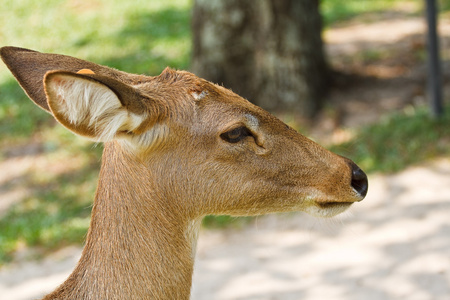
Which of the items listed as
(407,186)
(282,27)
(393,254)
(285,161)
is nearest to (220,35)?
(282,27)

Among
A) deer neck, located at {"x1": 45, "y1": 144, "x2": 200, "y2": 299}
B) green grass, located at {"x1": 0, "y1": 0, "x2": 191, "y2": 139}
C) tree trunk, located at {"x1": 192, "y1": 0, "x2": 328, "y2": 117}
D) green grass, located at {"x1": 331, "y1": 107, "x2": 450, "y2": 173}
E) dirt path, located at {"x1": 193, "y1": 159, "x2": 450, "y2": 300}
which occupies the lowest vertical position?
deer neck, located at {"x1": 45, "y1": 144, "x2": 200, "y2": 299}

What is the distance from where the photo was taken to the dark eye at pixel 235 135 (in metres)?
3.10

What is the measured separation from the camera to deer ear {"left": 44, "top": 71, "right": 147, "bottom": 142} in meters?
2.42

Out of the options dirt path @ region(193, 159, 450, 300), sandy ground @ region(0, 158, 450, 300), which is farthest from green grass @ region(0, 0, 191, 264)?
dirt path @ region(193, 159, 450, 300)

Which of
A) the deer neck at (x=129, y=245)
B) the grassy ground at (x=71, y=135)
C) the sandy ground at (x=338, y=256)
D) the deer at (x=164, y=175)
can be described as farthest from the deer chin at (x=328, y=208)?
the grassy ground at (x=71, y=135)

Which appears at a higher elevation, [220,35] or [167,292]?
[220,35]

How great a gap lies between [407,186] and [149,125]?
4.19 m

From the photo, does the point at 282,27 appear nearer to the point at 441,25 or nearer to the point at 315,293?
the point at 315,293

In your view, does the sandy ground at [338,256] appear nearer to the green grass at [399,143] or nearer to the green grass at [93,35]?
Result: the green grass at [399,143]

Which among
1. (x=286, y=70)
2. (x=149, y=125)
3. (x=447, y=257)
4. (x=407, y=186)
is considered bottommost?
(x=149, y=125)

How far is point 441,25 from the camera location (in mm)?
10836

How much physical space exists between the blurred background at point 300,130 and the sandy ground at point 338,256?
0.05 feet

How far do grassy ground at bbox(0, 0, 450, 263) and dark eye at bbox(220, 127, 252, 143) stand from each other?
3060 mm

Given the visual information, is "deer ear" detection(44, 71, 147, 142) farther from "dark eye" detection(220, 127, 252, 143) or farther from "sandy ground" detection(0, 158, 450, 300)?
"sandy ground" detection(0, 158, 450, 300)
